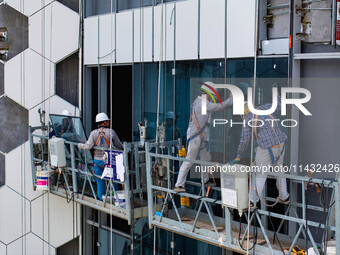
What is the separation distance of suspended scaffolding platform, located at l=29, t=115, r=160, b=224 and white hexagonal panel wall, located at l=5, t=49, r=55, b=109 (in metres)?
0.59

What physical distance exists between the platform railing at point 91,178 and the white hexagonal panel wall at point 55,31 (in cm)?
138

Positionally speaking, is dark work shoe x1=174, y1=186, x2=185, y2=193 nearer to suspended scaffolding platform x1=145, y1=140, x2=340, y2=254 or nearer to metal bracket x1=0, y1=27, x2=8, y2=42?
suspended scaffolding platform x1=145, y1=140, x2=340, y2=254

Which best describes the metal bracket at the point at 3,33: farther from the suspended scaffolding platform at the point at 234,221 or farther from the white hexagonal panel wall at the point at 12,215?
the suspended scaffolding platform at the point at 234,221

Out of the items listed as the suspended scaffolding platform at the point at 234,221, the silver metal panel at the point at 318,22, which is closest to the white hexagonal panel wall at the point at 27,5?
the suspended scaffolding platform at the point at 234,221

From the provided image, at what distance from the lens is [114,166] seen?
7445mm

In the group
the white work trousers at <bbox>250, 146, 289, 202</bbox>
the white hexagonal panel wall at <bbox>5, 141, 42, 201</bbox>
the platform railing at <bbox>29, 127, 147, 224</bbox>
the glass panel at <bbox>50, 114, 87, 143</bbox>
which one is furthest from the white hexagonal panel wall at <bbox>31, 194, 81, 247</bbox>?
the white work trousers at <bbox>250, 146, 289, 202</bbox>

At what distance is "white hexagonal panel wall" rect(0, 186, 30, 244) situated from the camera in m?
10.1

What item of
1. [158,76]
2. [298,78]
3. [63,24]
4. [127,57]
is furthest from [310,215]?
[63,24]

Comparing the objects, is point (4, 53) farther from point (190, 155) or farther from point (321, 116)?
point (321, 116)

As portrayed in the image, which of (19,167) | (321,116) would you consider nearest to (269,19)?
(321,116)

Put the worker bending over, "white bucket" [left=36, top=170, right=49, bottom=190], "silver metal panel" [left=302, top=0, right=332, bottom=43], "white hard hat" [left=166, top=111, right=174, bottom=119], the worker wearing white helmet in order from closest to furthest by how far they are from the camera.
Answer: the worker bending over, "silver metal panel" [left=302, top=0, right=332, bottom=43], the worker wearing white helmet, "white hard hat" [left=166, top=111, right=174, bottom=119], "white bucket" [left=36, top=170, right=49, bottom=190]

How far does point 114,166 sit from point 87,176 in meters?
0.88

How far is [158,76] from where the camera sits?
27.4 ft

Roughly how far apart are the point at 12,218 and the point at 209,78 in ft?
15.6
